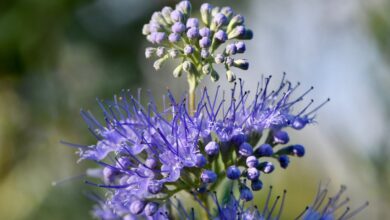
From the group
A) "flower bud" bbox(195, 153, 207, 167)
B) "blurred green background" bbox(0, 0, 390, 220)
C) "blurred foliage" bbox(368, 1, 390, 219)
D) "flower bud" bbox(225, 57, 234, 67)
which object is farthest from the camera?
"blurred green background" bbox(0, 0, 390, 220)

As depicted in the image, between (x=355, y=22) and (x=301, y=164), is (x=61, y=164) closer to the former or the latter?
(x=301, y=164)

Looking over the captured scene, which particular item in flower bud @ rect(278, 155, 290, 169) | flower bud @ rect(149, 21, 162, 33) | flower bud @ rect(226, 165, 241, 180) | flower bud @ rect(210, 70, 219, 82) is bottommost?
flower bud @ rect(226, 165, 241, 180)

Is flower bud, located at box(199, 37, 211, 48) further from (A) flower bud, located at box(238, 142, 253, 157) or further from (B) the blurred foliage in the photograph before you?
(B) the blurred foliage

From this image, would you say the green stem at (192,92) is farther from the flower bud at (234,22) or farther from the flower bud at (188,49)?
the flower bud at (234,22)

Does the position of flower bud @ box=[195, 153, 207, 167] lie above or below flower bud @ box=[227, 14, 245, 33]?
below

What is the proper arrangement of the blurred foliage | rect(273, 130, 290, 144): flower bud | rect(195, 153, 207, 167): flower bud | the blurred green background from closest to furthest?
rect(195, 153, 207, 167): flower bud
rect(273, 130, 290, 144): flower bud
the blurred foliage
the blurred green background

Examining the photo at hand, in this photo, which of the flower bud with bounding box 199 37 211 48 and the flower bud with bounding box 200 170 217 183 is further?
the flower bud with bounding box 199 37 211 48

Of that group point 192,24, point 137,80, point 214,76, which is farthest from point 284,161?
point 137,80

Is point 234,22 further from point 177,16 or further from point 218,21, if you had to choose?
point 177,16

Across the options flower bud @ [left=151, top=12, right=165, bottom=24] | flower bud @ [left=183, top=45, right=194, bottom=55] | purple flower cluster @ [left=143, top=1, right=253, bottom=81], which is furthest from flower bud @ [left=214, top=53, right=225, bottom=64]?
flower bud @ [left=151, top=12, right=165, bottom=24]
